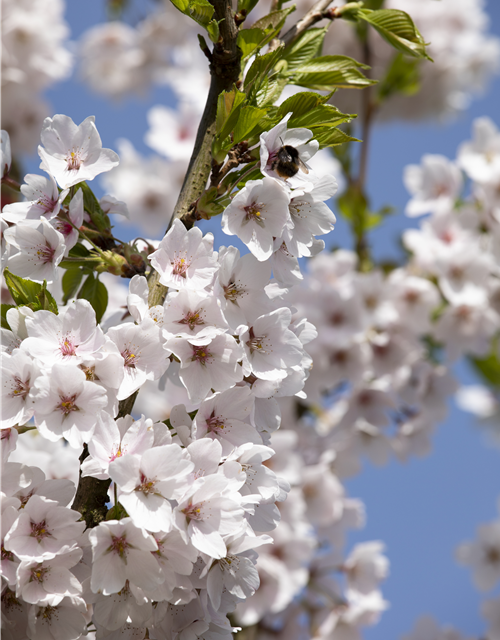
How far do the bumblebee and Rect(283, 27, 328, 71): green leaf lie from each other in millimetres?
378

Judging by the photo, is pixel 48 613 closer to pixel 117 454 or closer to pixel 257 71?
pixel 117 454

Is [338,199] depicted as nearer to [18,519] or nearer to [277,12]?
[277,12]

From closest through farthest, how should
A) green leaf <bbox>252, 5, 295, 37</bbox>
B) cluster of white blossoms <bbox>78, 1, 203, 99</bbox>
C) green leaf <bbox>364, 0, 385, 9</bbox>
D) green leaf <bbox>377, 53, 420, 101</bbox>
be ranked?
green leaf <bbox>252, 5, 295, 37</bbox>, green leaf <bbox>364, 0, 385, 9</bbox>, green leaf <bbox>377, 53, 420, 101</bbox>, cluster of white blossoms <bbox>78, 1, 203, 99</bbox>

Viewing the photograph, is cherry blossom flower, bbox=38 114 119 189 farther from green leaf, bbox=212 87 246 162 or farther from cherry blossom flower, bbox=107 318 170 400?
cherry blossom flower, bbox=107 318 170 400

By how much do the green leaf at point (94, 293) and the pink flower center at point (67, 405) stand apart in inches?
13.6

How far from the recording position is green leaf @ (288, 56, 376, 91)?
4.08ft

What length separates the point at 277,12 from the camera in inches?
46.3

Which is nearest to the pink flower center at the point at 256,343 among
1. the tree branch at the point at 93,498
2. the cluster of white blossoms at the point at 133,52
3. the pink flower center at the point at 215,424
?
the pink flower center at the point at 215,424

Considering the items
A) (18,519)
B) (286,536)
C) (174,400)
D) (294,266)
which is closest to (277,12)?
(294,266)

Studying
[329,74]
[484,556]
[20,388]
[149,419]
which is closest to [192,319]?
[149,419]

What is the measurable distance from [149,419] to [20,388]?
0.65ft

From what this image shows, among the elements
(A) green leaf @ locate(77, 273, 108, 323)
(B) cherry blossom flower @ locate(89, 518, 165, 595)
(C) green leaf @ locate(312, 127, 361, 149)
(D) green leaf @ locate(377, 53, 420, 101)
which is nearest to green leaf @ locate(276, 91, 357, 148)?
(C) green leaf @ locate(312, 127, 361, 149)

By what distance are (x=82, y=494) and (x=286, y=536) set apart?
1.62m

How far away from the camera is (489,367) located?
3.66 m
